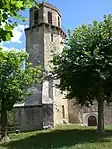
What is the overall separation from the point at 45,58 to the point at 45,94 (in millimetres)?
4758

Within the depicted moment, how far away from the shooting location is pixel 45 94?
38.7 metres

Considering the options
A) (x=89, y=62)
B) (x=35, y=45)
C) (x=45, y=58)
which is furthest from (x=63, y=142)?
(x=35, y=45)

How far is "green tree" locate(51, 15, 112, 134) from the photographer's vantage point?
2484 cm

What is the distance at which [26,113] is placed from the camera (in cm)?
3875

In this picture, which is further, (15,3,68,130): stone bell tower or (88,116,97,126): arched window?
(88,116,97,126): arched window

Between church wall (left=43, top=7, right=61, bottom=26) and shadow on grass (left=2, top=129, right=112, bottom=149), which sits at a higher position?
church wall (left=43, top=7, right=61, bottom=26)

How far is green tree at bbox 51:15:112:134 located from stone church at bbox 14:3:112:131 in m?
9.17

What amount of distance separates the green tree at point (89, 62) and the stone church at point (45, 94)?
917cm

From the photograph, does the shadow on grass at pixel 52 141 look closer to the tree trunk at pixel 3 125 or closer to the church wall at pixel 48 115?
the tree trunk at pixel 3 125

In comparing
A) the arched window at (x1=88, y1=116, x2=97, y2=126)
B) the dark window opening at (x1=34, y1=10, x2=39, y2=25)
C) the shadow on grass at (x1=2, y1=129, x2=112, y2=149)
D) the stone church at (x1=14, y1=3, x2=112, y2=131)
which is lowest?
the shadow on grass at (x1=2, y1=129, x2=112, y2=149)

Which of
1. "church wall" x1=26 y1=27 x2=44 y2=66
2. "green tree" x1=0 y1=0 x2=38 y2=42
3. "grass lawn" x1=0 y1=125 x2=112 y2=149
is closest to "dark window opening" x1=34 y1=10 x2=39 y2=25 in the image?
"church wall" x1=26 y1=27 x2=44 y2=66

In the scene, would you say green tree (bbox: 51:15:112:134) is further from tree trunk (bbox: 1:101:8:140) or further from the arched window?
the arched window

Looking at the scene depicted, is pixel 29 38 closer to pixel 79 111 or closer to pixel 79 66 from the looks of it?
pixel 79 111

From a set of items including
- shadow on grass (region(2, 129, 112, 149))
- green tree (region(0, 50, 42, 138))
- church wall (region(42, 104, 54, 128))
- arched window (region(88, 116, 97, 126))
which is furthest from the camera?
arched window (region(88, 116, 97, 126))
